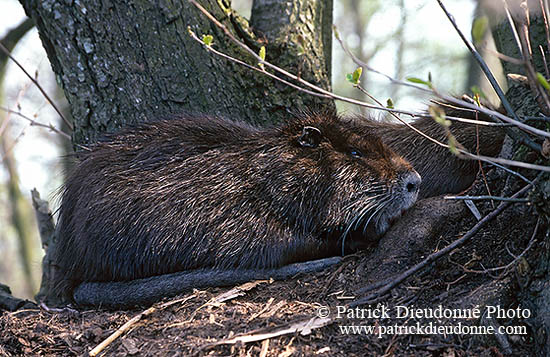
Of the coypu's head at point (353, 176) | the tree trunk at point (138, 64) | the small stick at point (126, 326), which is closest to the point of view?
the small stick at point (126, 326)

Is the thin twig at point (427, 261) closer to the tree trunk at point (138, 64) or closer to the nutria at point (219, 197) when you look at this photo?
the nutria at point (219, 197)

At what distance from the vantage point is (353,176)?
3525 millimetres

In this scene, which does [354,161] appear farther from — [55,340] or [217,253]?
[55,340]

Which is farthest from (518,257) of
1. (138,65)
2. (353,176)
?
(138,65)

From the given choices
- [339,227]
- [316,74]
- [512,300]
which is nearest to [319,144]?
[339,227]

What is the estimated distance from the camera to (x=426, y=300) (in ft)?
8.92

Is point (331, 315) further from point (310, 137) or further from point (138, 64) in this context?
point (138, 64)

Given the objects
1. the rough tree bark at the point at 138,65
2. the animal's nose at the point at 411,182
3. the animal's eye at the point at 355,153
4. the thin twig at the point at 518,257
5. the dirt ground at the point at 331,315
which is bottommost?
the dirt ground at the point at 331,315

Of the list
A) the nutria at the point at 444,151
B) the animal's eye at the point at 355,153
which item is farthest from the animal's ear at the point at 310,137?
the nutria at the point at 444,151

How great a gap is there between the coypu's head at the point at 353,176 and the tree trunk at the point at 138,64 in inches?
26.6

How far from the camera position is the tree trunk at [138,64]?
3.91 meters

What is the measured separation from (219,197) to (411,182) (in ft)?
3.80

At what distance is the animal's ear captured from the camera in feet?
11.7

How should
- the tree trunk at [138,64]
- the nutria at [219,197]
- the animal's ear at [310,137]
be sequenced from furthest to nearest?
the tree trunk at [138,64] → the animal's ear at [310,137] → the nutria at [219,197]
